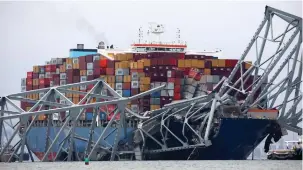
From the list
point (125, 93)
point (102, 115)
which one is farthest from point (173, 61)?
point (102, 115)

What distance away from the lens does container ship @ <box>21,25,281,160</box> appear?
10025 cm

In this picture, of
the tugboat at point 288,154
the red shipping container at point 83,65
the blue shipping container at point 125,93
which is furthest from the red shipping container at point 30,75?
the tugboat at point 288,154

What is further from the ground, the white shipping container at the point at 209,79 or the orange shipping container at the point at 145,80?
the white shipping container at the point at 209,79

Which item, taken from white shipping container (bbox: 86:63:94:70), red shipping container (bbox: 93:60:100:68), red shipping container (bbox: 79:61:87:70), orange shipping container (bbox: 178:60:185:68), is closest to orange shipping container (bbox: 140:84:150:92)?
orange shipping container (bbox: 178:60:185:68)

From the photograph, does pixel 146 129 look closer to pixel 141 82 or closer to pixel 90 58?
pixel 141 82

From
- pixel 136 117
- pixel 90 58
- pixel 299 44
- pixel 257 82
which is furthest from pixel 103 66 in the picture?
pixel 299 44

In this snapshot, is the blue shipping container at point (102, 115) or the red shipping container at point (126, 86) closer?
the red shipping container at point (126, 86)

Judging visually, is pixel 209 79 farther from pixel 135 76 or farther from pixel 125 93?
pixel 125 93

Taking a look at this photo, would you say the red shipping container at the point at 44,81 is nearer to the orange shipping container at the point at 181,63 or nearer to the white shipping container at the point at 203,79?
the orange shipping container at the point at 181,63

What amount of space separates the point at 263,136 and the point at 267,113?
3577 millimetres

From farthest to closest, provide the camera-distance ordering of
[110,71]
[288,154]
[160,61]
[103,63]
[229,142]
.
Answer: [103,63]
[110,71]
[288,154]
[160,61]
[229,142]

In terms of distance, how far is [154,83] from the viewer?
107 m

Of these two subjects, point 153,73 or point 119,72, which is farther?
point 119,72

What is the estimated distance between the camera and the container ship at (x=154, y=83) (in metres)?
100
